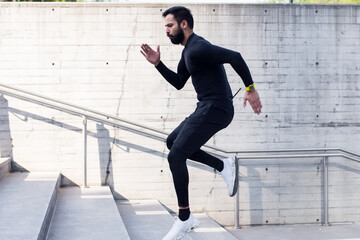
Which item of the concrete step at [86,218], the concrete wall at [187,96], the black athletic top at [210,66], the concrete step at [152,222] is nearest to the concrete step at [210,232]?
the concrete step at [152,222]

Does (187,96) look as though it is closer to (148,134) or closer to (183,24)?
(148,134)

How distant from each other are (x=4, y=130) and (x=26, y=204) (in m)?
2.58

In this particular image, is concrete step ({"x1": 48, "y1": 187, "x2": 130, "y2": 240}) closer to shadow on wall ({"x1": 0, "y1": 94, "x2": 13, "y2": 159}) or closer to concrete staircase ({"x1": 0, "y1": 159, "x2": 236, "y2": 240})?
concrete staircase ({"x1": 0, "y1": 159, "x2": 236, "y2": 240})

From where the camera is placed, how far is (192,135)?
3480 mm

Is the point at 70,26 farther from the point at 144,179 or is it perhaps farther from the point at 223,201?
the point at 223,201

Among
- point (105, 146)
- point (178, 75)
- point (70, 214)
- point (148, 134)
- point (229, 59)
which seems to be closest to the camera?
point (229, 59)

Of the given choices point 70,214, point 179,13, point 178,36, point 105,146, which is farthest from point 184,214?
point 105,146

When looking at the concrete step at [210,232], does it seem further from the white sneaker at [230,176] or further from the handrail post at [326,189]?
the white sneaker at [230,176]

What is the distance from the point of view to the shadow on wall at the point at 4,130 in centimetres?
686

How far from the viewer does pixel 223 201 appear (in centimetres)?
744

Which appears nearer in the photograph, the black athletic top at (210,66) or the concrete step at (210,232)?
the black athletic top at (210,66)

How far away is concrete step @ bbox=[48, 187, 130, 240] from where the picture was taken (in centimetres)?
429

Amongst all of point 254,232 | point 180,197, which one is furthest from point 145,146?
point 180,197

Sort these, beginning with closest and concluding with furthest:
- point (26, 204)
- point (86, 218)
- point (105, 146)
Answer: point (26, 204) → point (86, 218) → point (105, 146)
